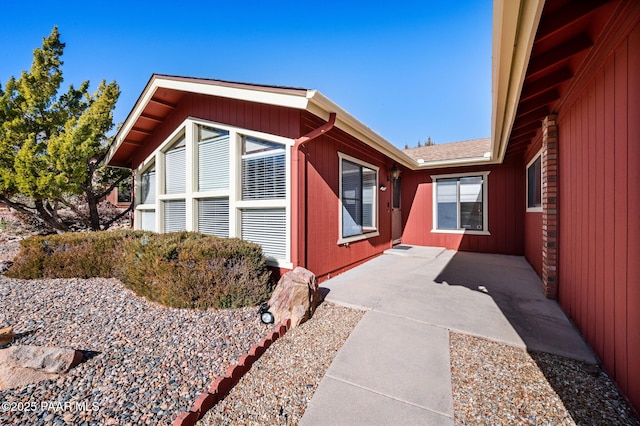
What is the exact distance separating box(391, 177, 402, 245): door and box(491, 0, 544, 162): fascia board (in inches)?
172

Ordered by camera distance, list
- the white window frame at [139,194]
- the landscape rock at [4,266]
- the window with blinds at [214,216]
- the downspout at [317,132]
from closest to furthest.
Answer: the downspout at [317,132] < the window with blinds at [214,216] < the landscape rock at [4,266] < the white window frame at [139,194]

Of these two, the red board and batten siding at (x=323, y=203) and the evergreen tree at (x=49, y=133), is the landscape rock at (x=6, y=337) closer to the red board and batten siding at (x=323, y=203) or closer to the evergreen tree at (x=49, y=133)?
the red board and batten siding at (x=323, y=203)

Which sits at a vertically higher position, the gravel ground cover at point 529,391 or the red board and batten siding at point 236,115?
the red board and batten siding at point 236,115

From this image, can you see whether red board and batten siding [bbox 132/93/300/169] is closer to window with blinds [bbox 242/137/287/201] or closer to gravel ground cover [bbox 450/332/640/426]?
window with blinds [bbox 242/137/287/201]

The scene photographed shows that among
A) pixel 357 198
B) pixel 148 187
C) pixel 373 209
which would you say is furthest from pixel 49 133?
pixel 373 209

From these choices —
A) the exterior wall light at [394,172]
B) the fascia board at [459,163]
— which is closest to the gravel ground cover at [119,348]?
the exterior wall light at [394,172]

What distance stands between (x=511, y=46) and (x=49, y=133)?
11416 mm

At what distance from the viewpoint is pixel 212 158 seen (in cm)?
486

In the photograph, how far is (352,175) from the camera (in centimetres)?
543

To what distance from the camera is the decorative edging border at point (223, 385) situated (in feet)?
5.22

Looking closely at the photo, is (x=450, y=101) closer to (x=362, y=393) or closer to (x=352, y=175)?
(x=352, y=175)

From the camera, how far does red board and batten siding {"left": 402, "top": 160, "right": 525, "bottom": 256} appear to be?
657cm

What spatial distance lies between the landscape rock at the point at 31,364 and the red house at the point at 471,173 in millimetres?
2467

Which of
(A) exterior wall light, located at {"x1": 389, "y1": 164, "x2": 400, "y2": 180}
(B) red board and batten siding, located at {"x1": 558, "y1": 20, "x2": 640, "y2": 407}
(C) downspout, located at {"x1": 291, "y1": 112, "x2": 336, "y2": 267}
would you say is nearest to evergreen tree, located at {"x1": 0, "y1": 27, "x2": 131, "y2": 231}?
(C) downspout, located at {"x1": 291, "y1": 112, "x2": 336, "y2": 267}
